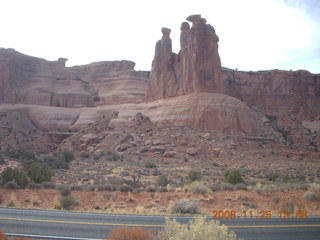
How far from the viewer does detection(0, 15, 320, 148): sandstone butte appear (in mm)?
50312

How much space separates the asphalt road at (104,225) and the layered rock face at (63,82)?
215 feet

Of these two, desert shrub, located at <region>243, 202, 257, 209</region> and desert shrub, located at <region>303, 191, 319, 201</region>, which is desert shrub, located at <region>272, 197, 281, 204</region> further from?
desert shrub, located at <region>303, 191, 319, 201</region>

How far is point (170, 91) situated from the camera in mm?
57031

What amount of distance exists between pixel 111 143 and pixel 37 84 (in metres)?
42.9

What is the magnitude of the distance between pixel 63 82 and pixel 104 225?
269ft

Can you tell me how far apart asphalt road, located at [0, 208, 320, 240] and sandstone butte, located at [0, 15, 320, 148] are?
122ft

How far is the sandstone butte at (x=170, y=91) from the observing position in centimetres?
5031

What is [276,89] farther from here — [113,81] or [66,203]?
[66,203]

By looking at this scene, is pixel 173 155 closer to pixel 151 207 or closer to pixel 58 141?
pixel 151 207

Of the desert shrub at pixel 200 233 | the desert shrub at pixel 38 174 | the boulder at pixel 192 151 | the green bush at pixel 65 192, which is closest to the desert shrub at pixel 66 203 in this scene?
the green bush at pixel 65 192

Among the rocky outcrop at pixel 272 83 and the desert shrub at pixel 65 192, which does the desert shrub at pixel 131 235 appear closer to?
the desert shrub at pixel 65 192

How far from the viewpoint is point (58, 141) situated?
64562mm

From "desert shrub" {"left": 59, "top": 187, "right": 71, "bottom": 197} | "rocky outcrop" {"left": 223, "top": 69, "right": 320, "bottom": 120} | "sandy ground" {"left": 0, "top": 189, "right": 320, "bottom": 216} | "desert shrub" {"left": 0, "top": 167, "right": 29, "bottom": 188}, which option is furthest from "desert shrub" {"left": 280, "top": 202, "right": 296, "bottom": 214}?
"rocky outcrop" {"left": 223, "top": 69, "right": 320, "bottom": 120}
